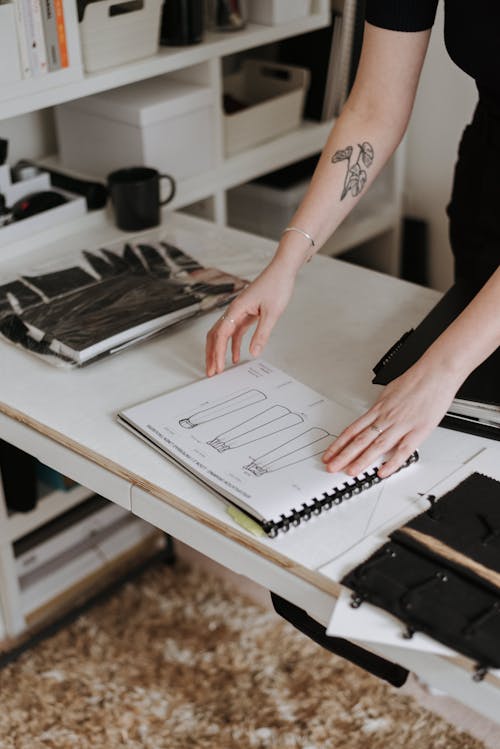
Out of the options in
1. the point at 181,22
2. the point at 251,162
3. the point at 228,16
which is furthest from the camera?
the point at 251,162

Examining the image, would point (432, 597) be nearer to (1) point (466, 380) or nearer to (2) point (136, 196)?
(1) point (466, 380)

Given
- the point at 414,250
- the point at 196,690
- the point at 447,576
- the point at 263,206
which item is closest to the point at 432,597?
the point at 447,576

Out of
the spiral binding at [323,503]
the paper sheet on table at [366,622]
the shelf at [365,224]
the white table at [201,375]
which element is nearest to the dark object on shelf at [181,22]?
the white table at [201,375]

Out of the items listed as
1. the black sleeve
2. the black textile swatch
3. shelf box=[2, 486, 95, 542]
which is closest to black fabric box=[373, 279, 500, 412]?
the black sleeve

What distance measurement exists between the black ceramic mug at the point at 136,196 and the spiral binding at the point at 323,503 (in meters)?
0.80

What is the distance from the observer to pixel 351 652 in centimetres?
108

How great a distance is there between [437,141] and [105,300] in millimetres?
1409

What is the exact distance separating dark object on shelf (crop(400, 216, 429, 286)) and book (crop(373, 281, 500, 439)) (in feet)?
4.17

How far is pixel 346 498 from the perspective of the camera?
3.34ft

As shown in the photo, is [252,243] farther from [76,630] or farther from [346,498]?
[76,630]

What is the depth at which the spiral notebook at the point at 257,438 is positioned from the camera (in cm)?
100

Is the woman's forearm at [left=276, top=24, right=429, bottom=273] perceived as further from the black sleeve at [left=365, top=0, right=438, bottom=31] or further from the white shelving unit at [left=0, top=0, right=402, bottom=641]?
the white shelving unit at [left=0, top=0, right=402, bottom=641]

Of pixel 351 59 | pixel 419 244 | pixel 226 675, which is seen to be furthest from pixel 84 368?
pixel 419 244

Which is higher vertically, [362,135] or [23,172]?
[362,135]
